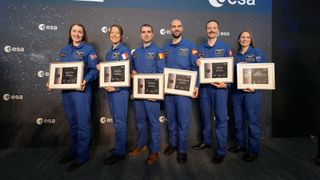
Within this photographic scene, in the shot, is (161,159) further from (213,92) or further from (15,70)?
(15,70)

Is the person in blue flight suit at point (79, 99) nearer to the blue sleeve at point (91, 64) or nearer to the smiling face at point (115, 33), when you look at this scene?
the blue sleeve at point (91, 64)

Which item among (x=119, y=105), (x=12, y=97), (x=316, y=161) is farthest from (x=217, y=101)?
(x=12, y=97)

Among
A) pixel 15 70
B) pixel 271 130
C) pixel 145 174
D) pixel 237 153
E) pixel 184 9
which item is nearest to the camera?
pixel 145 174

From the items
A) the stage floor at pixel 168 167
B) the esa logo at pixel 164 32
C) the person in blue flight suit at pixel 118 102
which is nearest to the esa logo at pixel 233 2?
the esa logo at pixel 164 32

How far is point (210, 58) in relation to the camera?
104 inches

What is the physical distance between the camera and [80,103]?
8.08 feet

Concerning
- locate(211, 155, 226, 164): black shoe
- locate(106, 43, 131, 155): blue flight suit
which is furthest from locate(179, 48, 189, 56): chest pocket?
locate(211, 155, 226, 164): black shoe

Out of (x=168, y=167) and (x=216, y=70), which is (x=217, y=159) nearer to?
(x=168, y=167)

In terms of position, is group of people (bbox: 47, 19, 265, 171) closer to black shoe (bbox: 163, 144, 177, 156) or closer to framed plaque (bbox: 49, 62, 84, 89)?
framed plaque (bbox: 49, 62, 84, 89)

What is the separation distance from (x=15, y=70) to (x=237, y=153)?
3144mm

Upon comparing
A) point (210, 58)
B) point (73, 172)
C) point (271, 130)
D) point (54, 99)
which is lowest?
point (73, 172)

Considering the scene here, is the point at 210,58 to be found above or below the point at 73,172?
above

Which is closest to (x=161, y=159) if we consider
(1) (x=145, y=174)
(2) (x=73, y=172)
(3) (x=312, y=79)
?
(1) (x=145, y=174)

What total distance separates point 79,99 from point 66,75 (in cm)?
30
